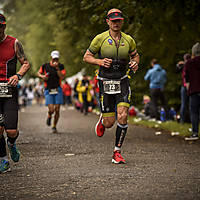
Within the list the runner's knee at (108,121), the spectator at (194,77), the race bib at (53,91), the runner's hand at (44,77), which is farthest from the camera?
the race bib at (53,91)

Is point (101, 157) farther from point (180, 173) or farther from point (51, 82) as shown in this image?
point (51, 82)

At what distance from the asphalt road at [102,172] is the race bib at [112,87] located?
1016mm

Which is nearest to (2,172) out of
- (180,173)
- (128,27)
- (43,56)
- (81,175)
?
(81,175)

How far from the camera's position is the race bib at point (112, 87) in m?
7.50

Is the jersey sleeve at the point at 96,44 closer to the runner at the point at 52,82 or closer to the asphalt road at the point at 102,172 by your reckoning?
the asphalt road at the point at 102,172

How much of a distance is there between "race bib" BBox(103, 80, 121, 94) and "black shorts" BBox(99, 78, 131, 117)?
2.3 inches

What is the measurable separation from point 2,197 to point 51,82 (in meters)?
7.93

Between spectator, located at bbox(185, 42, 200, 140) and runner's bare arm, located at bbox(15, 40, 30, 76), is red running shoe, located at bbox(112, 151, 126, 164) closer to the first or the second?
runner's bare arm, located at bbox(15, 40, 30, 76)

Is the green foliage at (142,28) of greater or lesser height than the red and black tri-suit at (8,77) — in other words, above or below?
above

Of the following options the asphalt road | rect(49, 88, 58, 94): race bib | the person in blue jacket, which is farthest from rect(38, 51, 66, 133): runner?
the person in blue jacket

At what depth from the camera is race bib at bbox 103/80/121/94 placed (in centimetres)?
750

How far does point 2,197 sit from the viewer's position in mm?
5297

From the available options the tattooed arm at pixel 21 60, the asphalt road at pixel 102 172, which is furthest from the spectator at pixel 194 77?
the tattooed arm at pixel 21 60

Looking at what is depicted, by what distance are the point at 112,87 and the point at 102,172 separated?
1436 millimetres
